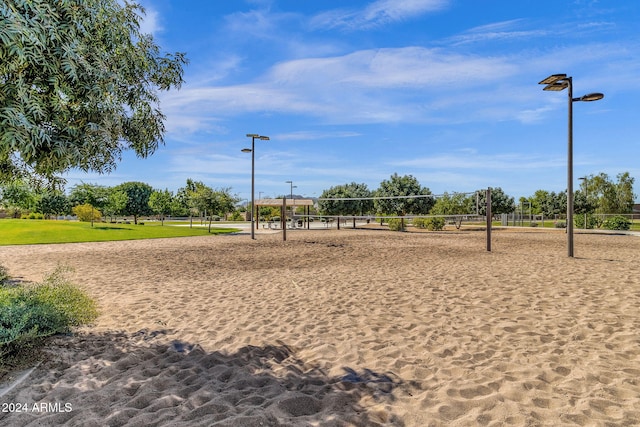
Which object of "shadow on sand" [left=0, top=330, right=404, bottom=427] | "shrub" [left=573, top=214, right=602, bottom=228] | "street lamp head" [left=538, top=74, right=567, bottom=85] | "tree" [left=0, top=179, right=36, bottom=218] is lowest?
"shadow on sand" [left=0, top=330, right=404, bottom=427]

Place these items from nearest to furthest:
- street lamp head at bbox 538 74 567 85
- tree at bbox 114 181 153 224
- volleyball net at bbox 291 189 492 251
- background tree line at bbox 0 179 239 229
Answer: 1. street lamp head at bbox 538 74 567 85
2. background tree line at bbox 0 179 239 229
3. volleyball net at bbox 291 189 492 251
4. tree at bbox 114 181 153 224

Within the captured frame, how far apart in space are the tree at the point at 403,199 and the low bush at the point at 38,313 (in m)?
31.8

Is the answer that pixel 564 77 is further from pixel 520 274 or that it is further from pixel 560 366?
pixel 560 366

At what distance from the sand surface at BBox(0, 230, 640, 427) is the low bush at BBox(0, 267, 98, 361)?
0.27m

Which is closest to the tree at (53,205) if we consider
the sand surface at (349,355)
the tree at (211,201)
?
the tree at (211,201)

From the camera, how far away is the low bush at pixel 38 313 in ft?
13.1

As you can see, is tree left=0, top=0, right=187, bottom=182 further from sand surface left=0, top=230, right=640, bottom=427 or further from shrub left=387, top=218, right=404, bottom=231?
shrub left=387, top=218, right=404, bottom=231

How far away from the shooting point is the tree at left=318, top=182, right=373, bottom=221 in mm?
43344

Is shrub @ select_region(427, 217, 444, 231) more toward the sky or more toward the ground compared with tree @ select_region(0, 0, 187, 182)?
more toward the ground

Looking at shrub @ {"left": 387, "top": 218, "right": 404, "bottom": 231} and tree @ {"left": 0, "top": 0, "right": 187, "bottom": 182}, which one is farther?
shrub @ {"left": 387, "top": 218, "right": 404, "bottom": 231}

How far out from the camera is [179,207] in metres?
48.7

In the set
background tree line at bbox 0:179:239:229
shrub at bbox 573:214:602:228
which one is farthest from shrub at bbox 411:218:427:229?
background tree line at bbox 0:179:239:229

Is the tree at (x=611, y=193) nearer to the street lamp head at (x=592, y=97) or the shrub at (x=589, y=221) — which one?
the shrub at (x=589, y=221)

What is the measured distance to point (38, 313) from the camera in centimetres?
455
